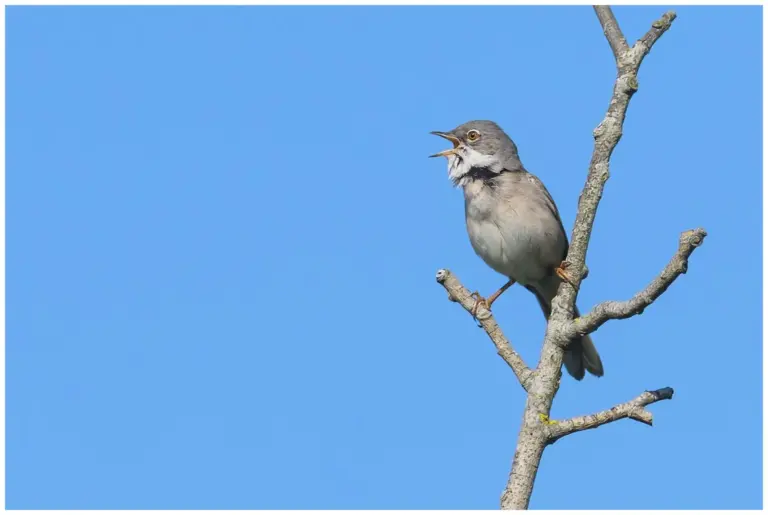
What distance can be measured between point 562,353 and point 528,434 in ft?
2.56

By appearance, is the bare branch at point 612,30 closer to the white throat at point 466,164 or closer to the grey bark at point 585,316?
the grey bark at point 585,316

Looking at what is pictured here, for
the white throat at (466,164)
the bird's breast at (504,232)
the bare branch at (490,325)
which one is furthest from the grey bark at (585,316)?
the white throat at (466,164)

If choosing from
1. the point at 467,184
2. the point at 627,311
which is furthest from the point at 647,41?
the point at 467,184

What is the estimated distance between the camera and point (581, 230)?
6340 millimetres

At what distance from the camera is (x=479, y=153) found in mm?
9727

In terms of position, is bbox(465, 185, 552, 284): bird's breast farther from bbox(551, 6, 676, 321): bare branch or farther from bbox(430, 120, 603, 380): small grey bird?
bbox(551, 6, 676, 321): bare branch

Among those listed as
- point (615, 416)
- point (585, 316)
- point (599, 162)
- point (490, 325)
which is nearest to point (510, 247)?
point (490, 325)

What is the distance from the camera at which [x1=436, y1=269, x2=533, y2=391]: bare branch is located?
630cm

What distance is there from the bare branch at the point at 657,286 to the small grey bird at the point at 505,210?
3.18 m

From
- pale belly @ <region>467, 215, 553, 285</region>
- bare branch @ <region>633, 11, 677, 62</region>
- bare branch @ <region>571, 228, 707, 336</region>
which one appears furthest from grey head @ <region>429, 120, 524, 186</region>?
bare branch @ <region>571, 228, 707, 336</region>

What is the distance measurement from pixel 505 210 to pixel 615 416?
3893 millimetres

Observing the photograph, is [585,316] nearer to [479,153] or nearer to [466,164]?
[466,164]

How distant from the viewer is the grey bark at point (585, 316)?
5379 millimetres

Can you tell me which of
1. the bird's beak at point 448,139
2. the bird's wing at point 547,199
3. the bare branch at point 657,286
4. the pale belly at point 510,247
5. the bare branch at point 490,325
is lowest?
the bare branch at point 657,286
